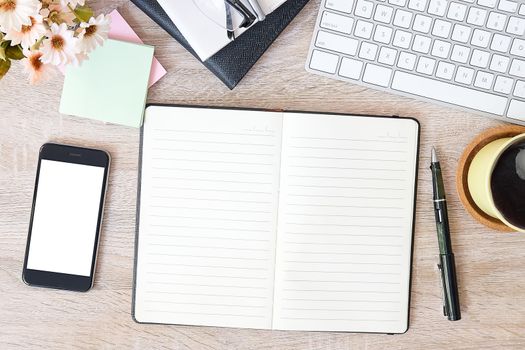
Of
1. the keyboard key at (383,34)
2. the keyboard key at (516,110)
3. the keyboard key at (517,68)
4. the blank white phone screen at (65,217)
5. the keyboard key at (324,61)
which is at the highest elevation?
the keyboard key at (383,34)

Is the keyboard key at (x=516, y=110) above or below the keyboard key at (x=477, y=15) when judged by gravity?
below

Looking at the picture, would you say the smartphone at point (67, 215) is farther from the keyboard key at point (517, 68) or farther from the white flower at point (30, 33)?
the keyboard key at point (517, 68)

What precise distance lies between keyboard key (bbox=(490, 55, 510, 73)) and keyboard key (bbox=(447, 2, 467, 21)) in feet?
0.19

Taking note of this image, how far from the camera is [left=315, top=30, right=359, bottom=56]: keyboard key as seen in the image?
2.27 feet

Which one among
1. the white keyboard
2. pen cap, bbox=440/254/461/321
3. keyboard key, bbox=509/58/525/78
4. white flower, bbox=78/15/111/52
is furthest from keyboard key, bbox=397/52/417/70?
white flower, bbox=78/15/111/52

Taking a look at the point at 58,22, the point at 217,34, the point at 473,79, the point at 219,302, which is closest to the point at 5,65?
the point at 58,22

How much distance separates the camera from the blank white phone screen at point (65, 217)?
0.72 m

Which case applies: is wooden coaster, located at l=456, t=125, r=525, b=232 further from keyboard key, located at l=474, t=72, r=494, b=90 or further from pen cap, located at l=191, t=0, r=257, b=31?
pen cap, located at l=191, t=0, r=257, b=31

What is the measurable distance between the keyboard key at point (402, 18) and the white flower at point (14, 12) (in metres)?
0.38

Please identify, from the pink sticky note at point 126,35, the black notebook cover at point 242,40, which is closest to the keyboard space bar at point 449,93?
the black notebook cover at point 242,40

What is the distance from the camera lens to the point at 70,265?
718 mm

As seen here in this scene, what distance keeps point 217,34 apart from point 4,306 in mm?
410

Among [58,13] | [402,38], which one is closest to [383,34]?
[402,38]

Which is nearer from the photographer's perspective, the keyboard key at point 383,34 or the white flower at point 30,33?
the white flower at point 30,33
